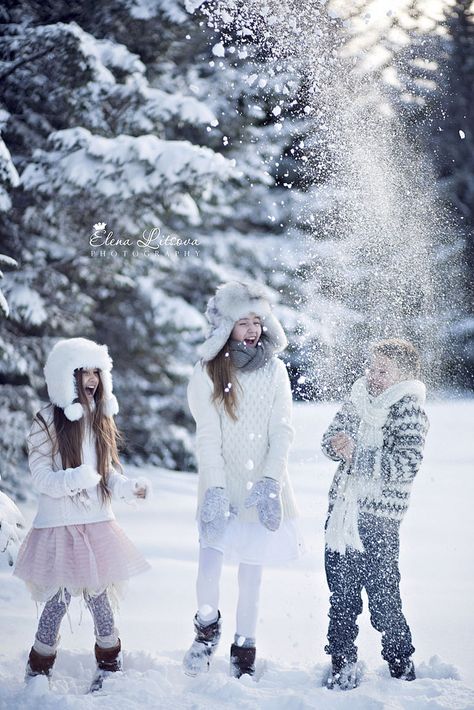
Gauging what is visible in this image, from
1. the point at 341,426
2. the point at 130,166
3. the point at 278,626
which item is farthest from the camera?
the point at 130,166

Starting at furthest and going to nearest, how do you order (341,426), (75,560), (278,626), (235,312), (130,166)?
(130,166)
(278,626)
(235,312)
(341,426)
(75,560)

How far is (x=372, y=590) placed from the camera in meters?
3.29

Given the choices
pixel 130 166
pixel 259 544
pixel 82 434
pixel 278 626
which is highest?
pixel 130 166

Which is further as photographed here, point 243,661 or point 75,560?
point 243,661

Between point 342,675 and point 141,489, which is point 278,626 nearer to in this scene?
point 342,675

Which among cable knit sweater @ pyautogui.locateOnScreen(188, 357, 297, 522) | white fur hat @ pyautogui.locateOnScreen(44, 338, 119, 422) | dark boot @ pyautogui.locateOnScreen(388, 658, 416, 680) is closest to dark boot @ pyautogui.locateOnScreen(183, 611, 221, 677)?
cable knit sweater @ pyautogui.locateOnScreen(188, 357, 297, 522)

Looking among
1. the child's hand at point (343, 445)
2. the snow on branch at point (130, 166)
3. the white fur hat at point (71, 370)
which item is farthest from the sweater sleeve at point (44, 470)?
the snow on branch at point (130, 166)

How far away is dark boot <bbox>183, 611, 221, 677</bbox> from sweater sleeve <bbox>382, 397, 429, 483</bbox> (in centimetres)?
88

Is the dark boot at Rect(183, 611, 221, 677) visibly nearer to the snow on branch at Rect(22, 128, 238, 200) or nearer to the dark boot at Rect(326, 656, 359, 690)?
the dark boot at Rect(326, 656, 359, 690)

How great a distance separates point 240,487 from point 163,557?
6.82 ft

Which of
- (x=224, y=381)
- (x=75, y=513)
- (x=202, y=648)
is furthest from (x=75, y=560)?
(x=224, y=381)

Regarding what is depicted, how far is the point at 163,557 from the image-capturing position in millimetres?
5293

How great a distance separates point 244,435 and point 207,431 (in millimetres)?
149

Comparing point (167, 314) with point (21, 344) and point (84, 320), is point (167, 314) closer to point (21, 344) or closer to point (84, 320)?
point (84, 320)
